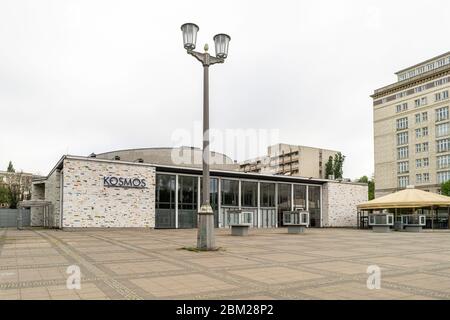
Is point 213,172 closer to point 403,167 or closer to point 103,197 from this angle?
point 103,197

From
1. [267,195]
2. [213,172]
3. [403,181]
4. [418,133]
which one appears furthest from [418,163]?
[213,172]

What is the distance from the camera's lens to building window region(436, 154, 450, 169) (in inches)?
2876

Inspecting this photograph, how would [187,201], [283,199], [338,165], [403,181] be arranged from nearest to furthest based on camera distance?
1. [187,201]
2. [283,199]
3. [403,181]
4. [338,165]

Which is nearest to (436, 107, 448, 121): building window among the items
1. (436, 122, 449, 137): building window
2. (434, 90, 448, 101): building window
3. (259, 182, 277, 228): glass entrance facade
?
(436, 122, 449, 137): building window

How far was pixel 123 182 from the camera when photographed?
3562 centimetres

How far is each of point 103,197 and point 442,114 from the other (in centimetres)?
6577

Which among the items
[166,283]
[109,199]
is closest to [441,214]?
[109,199]

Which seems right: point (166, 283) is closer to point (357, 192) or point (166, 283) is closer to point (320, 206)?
point (320, 206)

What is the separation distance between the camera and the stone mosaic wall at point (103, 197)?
32.7m

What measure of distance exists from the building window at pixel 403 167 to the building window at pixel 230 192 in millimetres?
51885

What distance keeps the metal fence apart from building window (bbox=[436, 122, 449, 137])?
70.1 meters

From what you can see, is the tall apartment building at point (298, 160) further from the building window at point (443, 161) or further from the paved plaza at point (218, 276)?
the paved plaza at point (218, 276)

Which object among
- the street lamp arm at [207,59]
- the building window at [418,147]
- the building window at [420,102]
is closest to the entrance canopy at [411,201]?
the street lamp arm at [207,59]
